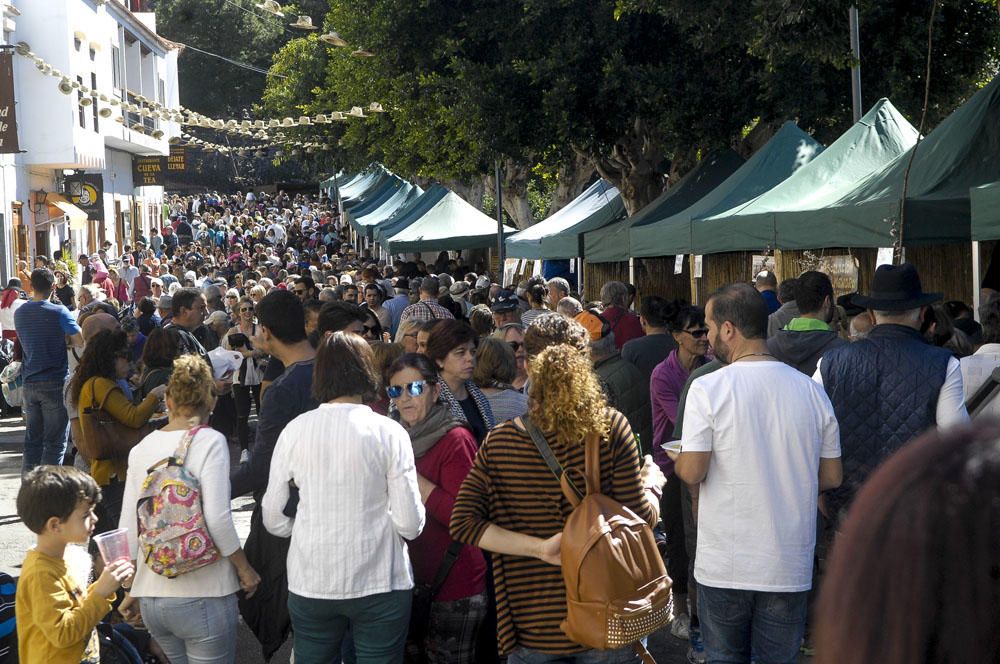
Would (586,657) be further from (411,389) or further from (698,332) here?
(698,332)

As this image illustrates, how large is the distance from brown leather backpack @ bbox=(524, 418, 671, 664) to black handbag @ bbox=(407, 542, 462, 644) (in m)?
0.80

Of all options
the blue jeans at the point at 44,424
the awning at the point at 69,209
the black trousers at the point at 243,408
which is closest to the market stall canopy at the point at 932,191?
the black trousers at the point at 243,408

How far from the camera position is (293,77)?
39625 mm

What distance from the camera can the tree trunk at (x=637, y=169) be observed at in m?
19.0

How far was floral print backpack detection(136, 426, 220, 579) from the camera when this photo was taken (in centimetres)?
A: 463

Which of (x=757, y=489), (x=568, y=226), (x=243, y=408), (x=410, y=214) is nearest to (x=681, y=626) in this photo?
(x=757, y=489)

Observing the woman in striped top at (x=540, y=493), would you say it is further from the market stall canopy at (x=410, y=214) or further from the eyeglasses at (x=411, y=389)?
the market stall canopy at (x=410, y=214)

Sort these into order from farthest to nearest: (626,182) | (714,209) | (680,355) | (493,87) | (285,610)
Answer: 1. (626,182)
2. (493,87)
3. (714,209)
4. (680,355)
5. (285,610)

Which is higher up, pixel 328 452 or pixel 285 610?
pixel 328 452

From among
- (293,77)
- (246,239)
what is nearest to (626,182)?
(293,77)

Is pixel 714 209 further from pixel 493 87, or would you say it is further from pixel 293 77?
pixel 293 77

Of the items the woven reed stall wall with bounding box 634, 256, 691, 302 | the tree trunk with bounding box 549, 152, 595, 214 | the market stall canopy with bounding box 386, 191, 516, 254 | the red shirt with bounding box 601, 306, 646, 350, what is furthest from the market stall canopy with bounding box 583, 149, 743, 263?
the tree trunk with bounding box 549, 152, 595, 214

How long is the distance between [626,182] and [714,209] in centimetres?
685

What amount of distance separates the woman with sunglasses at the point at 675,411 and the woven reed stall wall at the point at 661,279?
34.5 ft
